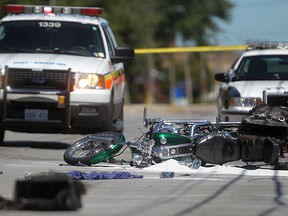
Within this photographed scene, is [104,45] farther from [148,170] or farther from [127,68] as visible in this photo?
[127,68]

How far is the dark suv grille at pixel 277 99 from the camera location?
14.1 m

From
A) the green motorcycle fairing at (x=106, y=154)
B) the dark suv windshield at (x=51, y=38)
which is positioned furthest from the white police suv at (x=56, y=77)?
the green motorcycle fairing at (x=106, y=154)

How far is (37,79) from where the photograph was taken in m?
14.2

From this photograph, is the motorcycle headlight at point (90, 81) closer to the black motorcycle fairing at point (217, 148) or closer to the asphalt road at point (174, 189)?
the asphalt road at point (174, 189)

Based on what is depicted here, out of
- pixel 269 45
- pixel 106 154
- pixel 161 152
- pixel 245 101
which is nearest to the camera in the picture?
pixel 161 152

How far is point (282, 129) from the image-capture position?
11.7 m

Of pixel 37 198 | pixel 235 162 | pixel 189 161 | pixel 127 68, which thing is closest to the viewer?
pixel 37 198

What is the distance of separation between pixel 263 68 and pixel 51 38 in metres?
3.88

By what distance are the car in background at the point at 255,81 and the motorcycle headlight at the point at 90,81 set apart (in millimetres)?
2351

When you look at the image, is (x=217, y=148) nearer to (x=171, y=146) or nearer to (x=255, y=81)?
(x=171, y=146)

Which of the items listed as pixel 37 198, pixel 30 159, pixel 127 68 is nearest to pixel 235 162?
pixel 30 159

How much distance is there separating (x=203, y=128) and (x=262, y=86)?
3.19 metres

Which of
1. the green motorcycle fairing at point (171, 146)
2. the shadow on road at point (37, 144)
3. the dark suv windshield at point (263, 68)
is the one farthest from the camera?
the dark suv windshield at point (263, 68)

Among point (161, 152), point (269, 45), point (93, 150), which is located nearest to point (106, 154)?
point (93, 150)
